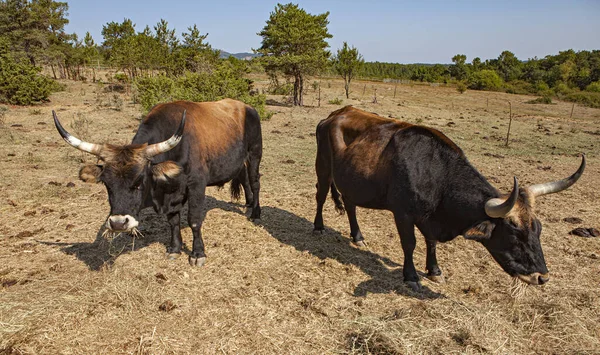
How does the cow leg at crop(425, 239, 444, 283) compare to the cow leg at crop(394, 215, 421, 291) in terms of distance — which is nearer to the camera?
the cow leg at crop(394, 215, 421, 291)

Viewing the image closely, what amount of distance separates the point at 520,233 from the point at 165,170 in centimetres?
393

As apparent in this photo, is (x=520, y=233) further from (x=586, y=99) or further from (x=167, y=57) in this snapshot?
(x=586, y=99)

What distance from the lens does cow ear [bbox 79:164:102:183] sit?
4.18m

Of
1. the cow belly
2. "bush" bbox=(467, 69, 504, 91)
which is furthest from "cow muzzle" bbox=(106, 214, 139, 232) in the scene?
"bush" bbox=(467, 69, 504, 91)

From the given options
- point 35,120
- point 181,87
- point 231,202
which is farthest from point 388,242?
point 35,120

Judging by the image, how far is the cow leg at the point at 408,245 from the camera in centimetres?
462

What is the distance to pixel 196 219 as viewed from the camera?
5309 mm

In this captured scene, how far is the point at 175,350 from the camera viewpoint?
351 centimetres

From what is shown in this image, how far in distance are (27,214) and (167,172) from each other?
13.2 feet

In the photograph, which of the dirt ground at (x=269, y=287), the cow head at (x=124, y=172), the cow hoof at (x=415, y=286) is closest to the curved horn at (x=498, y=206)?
the dirt ground at (x=269, y=287)

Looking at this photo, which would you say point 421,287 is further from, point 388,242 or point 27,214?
point 27,214

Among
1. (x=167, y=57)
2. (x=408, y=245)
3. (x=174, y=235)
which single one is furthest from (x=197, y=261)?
(x=167, y=57)

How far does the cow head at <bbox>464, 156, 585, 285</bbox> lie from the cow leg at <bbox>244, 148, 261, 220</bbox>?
3961 mm

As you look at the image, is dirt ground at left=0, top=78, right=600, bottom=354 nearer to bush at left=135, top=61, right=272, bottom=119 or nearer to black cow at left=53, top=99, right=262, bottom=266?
black cow at left=53, top=99, right=262, bottom=266
